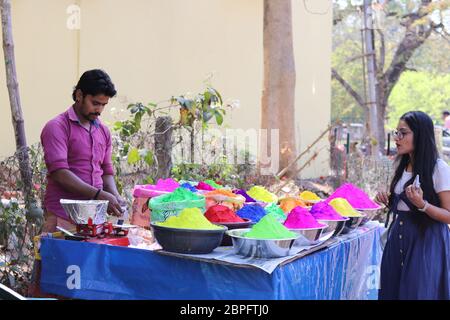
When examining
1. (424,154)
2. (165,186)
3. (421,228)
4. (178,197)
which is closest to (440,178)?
(424,154)

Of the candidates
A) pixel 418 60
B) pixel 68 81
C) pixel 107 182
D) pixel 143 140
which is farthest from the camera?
pixel 418 60

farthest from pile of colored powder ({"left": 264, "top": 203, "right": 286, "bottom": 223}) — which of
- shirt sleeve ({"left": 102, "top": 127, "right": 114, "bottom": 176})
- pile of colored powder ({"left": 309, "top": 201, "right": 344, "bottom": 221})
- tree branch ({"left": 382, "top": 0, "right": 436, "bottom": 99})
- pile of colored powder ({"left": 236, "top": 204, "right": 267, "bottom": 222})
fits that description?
tree branch ({"left": 382, "top": 0, "right": 436, "bottom": 99})

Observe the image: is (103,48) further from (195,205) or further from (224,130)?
(195,205)

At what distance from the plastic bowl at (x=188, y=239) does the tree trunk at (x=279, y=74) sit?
5518 mm

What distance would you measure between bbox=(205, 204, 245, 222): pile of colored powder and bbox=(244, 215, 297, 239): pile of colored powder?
30 centimetres

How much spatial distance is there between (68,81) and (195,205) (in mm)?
6243

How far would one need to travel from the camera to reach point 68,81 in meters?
8.82

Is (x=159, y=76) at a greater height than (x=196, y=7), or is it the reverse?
(x=196, y=7)

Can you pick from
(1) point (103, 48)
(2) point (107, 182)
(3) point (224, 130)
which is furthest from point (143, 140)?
(1) point (103, 48)

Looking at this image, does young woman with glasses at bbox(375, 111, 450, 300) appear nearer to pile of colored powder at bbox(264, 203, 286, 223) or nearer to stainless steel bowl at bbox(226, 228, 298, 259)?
pile of colored powder at bbox(264, 203, 286, 223)

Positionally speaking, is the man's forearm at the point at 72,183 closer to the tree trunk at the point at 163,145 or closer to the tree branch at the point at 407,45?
the tree trunk at the point at 163,145

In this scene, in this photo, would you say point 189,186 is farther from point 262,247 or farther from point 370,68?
point 370,68

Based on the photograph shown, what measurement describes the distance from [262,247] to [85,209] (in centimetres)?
88

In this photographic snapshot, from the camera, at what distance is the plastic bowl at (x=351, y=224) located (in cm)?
354
